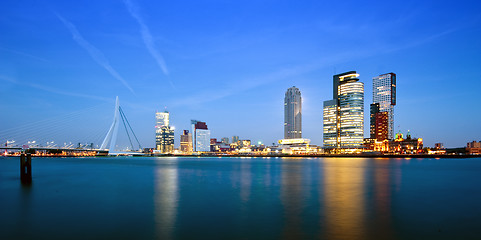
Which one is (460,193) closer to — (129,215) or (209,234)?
(209,234)

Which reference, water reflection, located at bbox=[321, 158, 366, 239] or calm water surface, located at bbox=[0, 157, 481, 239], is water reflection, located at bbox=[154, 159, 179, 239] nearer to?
calm water surface, located at bbox=[0, 157, 481, 239]

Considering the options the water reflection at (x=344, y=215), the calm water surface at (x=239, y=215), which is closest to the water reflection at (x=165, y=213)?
the calm water surface at (x=239, y=215)

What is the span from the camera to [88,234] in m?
14.2

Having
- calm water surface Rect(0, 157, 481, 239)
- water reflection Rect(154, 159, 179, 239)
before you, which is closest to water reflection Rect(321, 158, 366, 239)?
calm water surface Rect(0, 157, 481, 239)

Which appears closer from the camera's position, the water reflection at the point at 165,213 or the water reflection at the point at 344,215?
the water reflection at the point at 344,215

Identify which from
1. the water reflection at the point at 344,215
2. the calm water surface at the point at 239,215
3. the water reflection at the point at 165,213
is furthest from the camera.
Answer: the water reflection at the point at 165,213

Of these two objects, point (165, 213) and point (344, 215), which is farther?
point (165, 213)

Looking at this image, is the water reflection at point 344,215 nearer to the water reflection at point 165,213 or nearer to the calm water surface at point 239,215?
the calm water surface at point 239,215

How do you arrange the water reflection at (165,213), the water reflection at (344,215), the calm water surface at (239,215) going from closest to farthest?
the calm water surface at (239,215) → the water reflection at (344,215) → the water reflection at (165,213)

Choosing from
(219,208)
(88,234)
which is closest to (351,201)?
(219,208)

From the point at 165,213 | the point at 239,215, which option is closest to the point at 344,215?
the point at 239,215

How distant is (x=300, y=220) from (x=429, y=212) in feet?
30.4

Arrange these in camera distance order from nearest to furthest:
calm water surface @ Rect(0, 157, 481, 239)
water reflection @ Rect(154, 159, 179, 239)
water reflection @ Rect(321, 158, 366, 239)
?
calm water surface @ Rect(0, 157, 481, 239), water reflection @ Rect(321, 158, 366, 239), water reflection @ Rect(154, 159, 179, 239)

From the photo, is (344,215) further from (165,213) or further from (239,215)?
(165,213)
